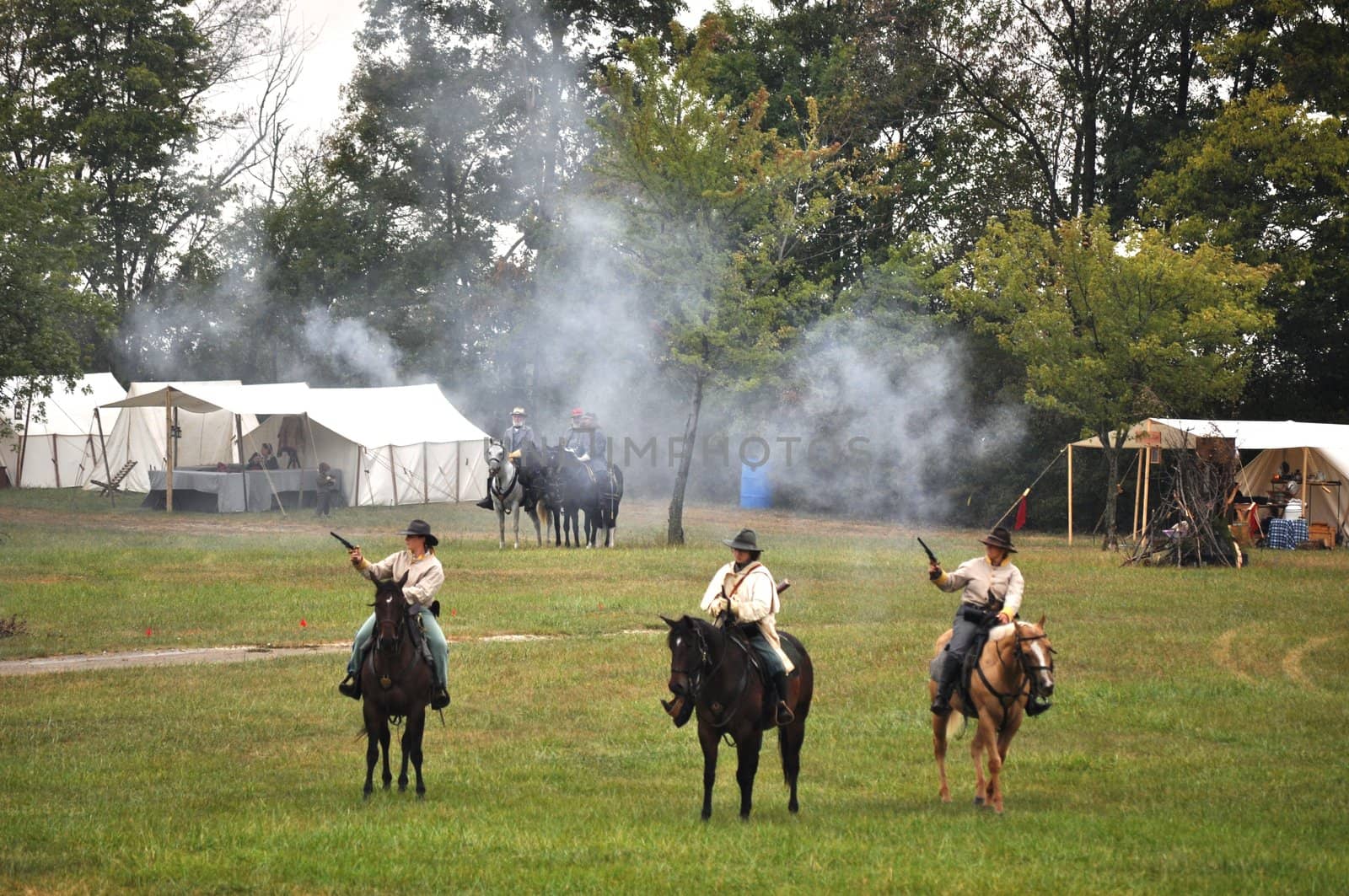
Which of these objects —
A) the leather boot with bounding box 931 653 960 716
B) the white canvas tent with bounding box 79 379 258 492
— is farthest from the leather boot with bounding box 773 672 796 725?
the white canvas tent with bounding box 79 379 258 492

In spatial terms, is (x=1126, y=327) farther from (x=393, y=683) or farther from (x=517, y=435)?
(x=393, y=683)

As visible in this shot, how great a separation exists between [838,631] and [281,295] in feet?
149

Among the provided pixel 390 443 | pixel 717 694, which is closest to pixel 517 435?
pixel 390 443

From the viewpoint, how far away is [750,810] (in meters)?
10.4

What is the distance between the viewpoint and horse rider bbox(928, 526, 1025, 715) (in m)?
11.2

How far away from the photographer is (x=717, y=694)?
10.1 meters

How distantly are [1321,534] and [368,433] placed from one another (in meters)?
26.8

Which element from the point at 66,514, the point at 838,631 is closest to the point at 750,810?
the point at 838,631

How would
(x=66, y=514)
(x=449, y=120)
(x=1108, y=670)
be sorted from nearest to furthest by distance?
(x=1108, y=670) < (x=66, y=514) < (x=449, y=120)

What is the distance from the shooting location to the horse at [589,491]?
104 ft

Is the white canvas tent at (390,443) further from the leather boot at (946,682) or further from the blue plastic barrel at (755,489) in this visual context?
the leather boot at (946,682)

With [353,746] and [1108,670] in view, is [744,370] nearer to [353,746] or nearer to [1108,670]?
[1108,670]

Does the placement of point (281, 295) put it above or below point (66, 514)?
above

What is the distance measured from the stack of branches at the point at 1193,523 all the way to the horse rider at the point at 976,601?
741 inches
